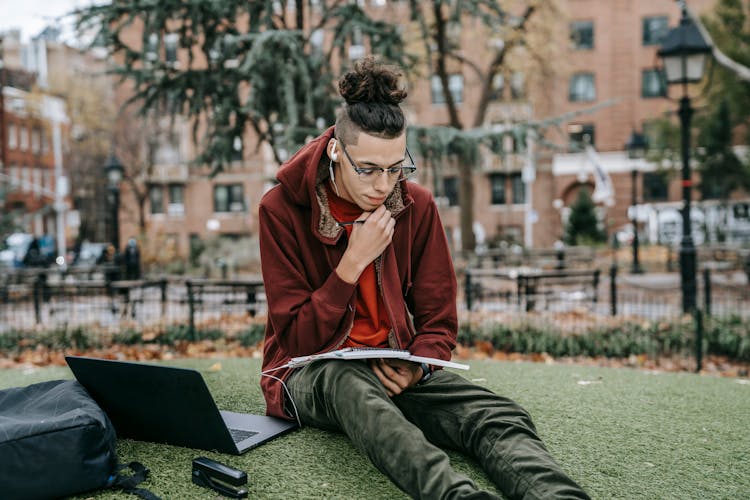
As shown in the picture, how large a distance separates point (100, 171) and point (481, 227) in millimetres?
25158

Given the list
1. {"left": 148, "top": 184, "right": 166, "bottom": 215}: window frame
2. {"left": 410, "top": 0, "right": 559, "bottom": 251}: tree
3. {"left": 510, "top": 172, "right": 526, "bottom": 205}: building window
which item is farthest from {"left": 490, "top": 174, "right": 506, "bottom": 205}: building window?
{"left": 148, "top": 184, "right": 166, "bottom": 215}: window frame

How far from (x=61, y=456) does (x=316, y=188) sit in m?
1.53

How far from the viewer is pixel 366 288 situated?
3.13 meters

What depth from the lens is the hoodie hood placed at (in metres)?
3.04

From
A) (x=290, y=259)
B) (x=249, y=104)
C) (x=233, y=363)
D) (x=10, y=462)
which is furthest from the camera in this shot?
(x=249, y=104)

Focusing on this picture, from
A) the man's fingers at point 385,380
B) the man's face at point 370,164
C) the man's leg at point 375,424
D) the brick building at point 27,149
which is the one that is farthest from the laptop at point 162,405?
the brick building at point 27,149

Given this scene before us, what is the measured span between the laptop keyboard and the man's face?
1.21 meters

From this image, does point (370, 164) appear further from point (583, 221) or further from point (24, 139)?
point (24, 139)

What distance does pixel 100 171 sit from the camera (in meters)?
42.9

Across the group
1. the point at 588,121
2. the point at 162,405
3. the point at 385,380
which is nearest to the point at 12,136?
the point at 588,121

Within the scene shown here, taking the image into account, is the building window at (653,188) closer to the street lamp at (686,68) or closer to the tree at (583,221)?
the tree at (583,221)

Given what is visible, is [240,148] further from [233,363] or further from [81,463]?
[81,463]

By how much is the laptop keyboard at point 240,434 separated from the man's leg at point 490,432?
710mm

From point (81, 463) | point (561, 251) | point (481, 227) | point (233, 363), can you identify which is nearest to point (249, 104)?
point (233, 363)
